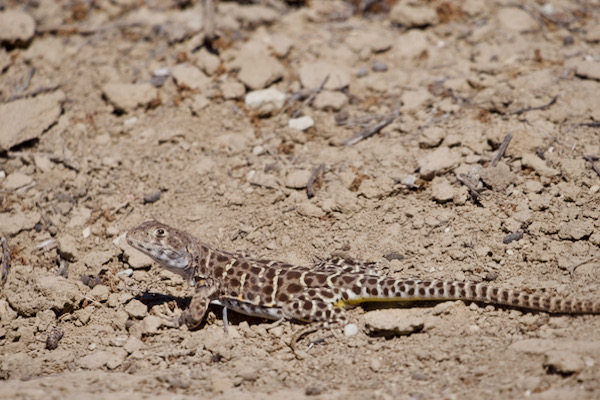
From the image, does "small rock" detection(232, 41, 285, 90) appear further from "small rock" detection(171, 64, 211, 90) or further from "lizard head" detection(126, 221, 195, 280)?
"lizard head" detection(126, 221, 195, 280)

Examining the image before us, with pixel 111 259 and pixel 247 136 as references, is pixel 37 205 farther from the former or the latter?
pixel 247 136

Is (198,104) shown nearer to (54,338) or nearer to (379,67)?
(379,67)

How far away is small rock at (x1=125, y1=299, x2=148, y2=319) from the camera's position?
24.4 ft

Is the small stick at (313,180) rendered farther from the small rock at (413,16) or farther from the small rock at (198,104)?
the small rock at (413,16)

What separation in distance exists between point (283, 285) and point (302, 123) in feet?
10.8

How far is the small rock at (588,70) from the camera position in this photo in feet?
30.6

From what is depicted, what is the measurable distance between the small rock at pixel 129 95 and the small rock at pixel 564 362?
7352 mm

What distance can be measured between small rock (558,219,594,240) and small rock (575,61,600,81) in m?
3.11

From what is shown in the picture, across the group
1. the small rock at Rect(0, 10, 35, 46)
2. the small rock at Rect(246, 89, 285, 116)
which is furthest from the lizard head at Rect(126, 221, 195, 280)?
the small rock at Rect(0, 10, 35, 46)

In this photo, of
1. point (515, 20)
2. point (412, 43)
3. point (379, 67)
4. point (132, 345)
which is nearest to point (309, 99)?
point (379, 67)

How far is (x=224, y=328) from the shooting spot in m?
7.18

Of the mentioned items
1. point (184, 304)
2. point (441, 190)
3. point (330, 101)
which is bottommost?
point (184, 304)

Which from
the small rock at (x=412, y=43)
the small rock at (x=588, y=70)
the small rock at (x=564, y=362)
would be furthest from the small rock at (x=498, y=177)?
the small rock at (x=412, y=43)

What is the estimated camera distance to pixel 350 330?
6832 millimetres
